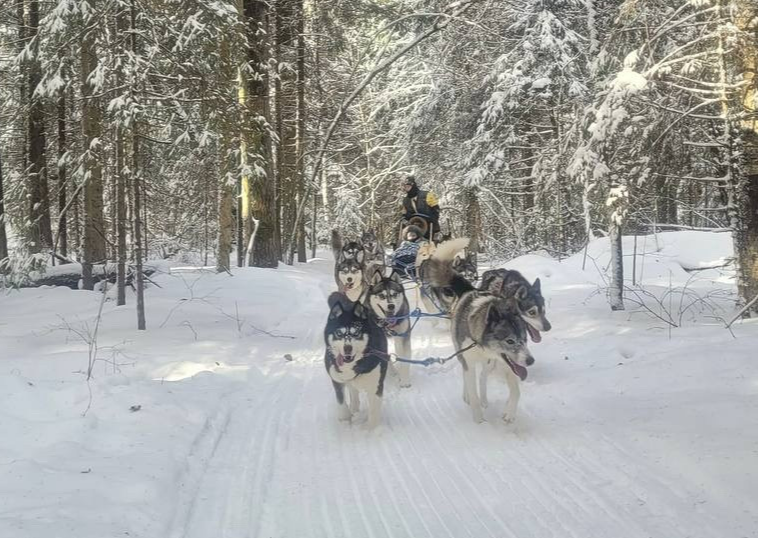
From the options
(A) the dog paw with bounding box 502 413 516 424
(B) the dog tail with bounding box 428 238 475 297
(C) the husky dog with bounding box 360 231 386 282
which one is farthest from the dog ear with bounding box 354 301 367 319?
(C) the husky dog with bounding box 360 231 386 282

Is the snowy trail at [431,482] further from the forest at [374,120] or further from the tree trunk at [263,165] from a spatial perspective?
the tree trunk at [263,165]

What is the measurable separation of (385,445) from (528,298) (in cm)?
239

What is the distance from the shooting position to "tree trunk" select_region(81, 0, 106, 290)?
28.3 feet

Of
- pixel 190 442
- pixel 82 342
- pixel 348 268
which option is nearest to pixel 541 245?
pixel 348 268

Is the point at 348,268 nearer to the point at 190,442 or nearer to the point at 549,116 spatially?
the point at 190,442

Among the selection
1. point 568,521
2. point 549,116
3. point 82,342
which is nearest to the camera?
point 568,521

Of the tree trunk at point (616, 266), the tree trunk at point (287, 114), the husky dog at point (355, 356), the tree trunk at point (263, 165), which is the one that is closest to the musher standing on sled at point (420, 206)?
the tree trunk at point (263, 165)

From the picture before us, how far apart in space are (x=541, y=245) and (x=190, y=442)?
61.6ft

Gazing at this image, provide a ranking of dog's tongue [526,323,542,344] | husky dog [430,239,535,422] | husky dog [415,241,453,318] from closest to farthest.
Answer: husky dog [430,239,535,422], dog's tongue [526,323,542,344], husky dog [415,241,453,318]

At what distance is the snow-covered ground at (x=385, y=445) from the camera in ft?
12.5

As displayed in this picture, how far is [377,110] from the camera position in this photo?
26812 mm

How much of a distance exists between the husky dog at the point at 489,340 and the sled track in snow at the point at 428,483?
30 cm

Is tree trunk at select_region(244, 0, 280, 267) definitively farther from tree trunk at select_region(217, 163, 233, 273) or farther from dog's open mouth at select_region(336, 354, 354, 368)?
dog's open mouth at select_region(336, 354, 354, 368)

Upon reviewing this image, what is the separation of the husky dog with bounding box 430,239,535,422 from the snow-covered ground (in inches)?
12.4
